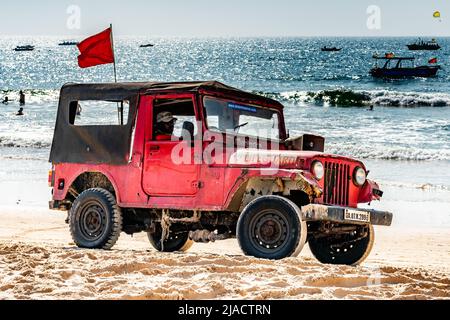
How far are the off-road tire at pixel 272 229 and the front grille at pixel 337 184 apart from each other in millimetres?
622

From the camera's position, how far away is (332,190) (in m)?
8.78

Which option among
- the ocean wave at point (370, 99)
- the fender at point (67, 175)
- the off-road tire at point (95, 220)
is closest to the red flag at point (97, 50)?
the fender at point (67, 175)

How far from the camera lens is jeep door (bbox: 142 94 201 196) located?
364 inches

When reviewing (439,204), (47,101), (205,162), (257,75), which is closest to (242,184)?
(205,162)

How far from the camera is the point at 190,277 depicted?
7.56 metres

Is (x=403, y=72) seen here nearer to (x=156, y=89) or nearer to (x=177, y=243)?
(x=177, y=243)

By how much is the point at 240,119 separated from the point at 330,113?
150 feet

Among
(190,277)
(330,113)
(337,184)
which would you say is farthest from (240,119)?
(330,113)

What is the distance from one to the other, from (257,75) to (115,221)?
91611 mm

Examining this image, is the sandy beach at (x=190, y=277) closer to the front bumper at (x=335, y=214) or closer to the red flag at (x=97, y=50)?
the front bumper at (x=335, y=214)

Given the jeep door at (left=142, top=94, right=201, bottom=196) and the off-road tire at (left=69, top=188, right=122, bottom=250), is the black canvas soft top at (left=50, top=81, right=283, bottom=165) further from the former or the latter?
the off-road tire at (left=69, top=188, right=122, bottom=250)

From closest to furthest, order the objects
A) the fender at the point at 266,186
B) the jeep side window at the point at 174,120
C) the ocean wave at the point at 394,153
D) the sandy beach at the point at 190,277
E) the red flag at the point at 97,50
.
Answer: the sandy beach at the point at 190,277
the fender at the point at 266,186
the jeep side window at the point at 174,120
the red flag at the point at 97,50
the ocean wave at the point at 394,153

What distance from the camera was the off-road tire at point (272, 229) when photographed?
8.22 metres
